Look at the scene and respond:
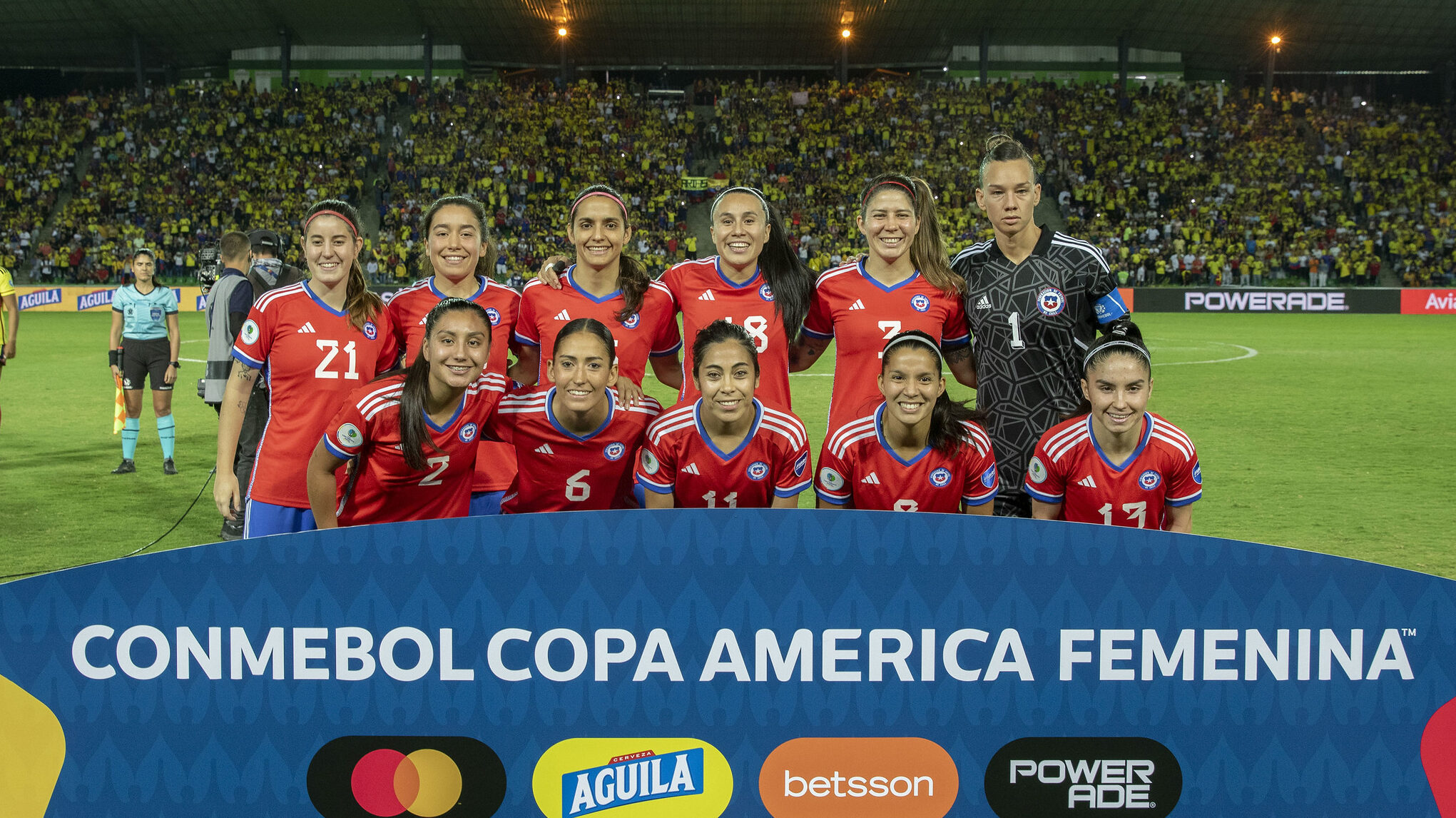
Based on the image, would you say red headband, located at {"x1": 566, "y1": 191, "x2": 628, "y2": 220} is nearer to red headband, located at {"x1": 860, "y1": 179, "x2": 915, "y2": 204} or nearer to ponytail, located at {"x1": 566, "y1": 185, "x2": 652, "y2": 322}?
ponytail, located at {"x1": 566, "y1": 185, "x2": 652, "y2": 322}

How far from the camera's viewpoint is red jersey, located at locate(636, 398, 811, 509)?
379 centimetres

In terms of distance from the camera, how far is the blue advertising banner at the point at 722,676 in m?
1.91

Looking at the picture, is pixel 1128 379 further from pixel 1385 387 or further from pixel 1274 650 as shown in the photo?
pixel 1385 387

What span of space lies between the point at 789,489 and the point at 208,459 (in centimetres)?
763

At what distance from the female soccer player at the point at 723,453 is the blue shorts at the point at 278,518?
4.83ft

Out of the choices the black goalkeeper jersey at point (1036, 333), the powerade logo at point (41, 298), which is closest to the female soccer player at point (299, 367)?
the black goalkeeper jersey at point (1036, 333)

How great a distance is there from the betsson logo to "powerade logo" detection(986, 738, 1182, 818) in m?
0.10

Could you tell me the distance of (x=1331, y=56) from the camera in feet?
130

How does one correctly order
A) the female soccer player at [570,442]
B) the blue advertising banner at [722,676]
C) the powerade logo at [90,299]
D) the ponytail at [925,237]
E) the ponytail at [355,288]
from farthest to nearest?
1. the powerade logo at [90,299]
2. the ponytail at [925,237]
3. the ponytail at [355,288]
4. the female soccer player at [570,442]
5. the blue advertising banner at [722,676]

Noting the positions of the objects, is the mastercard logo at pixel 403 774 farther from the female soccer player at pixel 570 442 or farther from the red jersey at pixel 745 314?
the red jersey at pixel 745 314

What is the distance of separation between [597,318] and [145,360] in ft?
20.2

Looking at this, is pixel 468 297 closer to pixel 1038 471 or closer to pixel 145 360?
pixel 1038 471

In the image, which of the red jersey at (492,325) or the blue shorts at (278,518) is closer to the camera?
the blue shorts at (278,518)

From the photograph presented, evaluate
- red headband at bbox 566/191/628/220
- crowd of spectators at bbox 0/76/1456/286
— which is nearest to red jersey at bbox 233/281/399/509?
red headband at bbox 566/191/628/220
